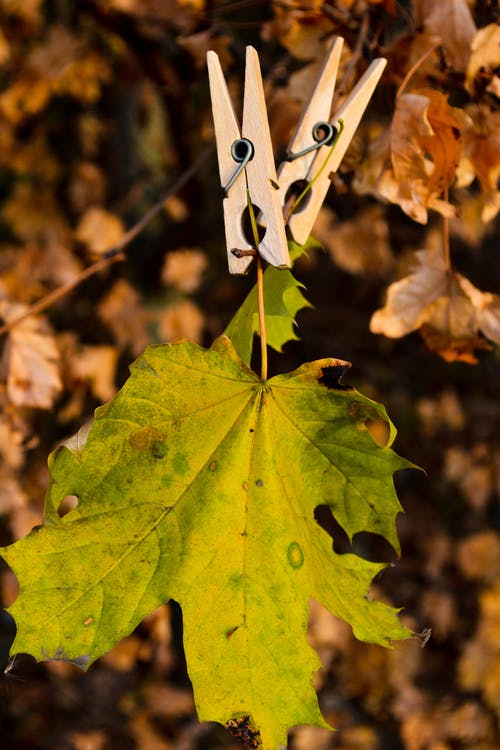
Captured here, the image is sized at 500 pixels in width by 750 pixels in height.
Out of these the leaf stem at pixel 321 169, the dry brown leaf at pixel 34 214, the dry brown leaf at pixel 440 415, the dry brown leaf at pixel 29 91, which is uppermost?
the leaf stem at pixel 321 169

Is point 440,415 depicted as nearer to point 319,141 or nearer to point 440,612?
point 440,612

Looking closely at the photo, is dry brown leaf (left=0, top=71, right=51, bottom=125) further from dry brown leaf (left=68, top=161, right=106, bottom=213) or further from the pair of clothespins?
the pair of clothespins

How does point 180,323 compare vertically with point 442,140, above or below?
below

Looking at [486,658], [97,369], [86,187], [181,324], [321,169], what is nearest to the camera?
[321,169]

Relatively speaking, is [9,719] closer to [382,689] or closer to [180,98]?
[382,689]

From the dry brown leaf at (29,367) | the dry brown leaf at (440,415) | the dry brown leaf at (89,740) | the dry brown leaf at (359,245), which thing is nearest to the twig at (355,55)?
the dry brown leaf at (29,367)

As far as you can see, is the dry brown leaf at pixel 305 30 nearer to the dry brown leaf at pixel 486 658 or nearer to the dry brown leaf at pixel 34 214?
the dry brown leaf at pixel 34 214

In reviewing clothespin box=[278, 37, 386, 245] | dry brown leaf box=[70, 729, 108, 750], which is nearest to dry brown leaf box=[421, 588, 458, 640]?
dry brown leaf box=[70, 729, 108, 750]

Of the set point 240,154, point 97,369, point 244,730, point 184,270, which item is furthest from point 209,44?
point 244,730
